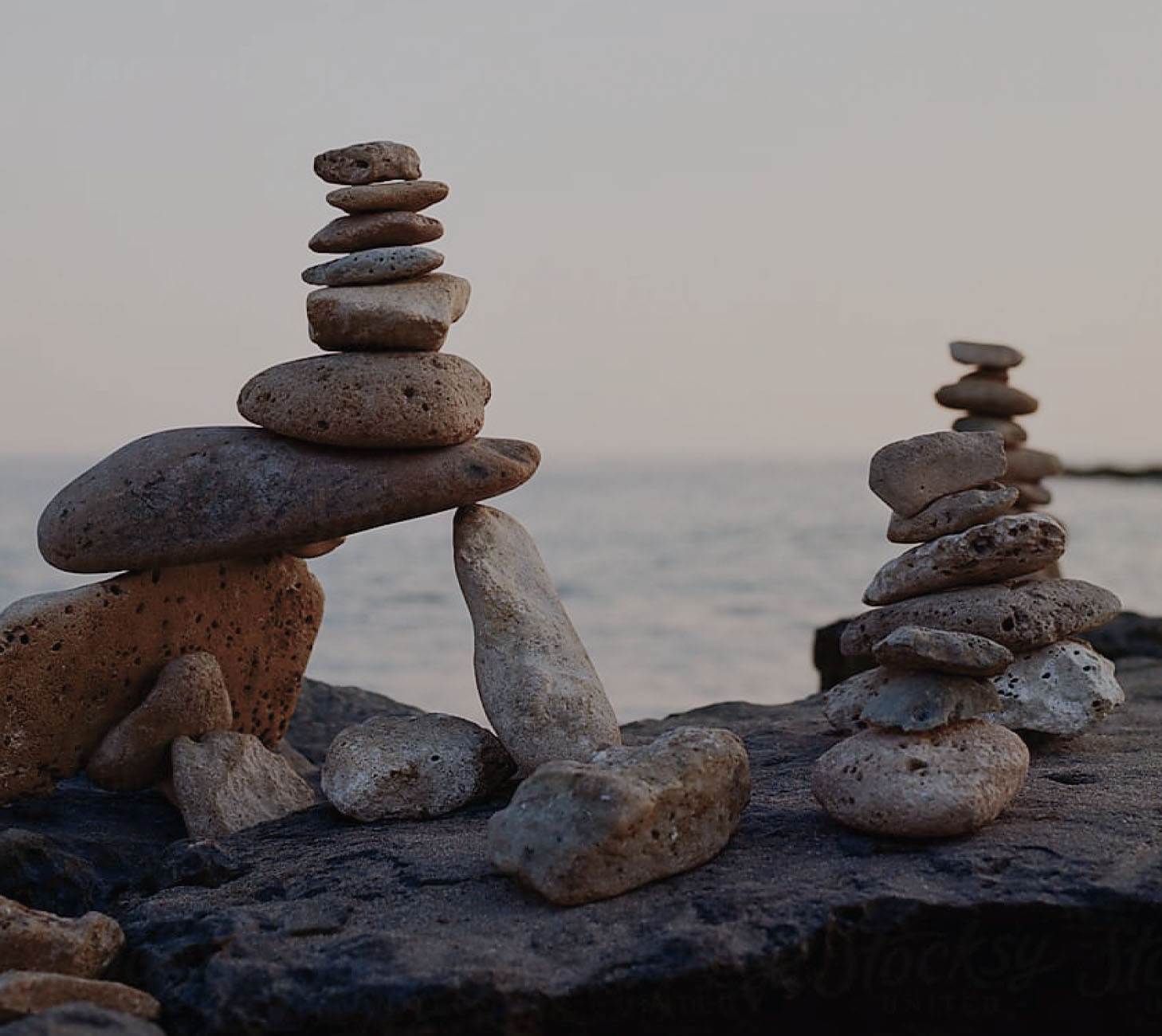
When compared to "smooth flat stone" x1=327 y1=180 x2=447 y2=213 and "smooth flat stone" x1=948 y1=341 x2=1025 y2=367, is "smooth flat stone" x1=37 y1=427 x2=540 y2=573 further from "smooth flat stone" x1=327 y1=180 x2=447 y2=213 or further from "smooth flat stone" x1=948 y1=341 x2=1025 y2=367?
"smooth flat stone" x1=948 y1=341 x2=1025 y2=367

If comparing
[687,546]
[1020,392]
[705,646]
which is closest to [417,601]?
[705,646]

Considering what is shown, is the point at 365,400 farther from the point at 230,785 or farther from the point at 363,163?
the point at 230,785

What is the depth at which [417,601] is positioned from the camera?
1888 cm

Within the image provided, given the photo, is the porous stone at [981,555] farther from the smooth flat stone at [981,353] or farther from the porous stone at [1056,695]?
the smooth flat stone at [981,353]

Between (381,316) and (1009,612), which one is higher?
(381,316)

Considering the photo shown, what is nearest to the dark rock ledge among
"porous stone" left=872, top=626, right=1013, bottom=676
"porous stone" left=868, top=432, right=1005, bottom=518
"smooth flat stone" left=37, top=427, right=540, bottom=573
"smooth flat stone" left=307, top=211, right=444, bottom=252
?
"porous stone" left=872, top=626, right=1013, bottom=676

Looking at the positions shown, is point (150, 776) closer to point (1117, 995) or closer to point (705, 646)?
point (1117, 995)

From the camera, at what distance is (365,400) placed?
5.29 m

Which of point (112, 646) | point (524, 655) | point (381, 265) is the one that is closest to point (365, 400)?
point (381, 265)

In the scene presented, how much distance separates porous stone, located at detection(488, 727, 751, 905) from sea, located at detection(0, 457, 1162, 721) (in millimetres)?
7076

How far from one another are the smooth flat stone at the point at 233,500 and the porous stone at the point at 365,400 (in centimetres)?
11

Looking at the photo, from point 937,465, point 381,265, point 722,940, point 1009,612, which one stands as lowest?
point 722,940

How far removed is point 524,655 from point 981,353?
3850 millimetres

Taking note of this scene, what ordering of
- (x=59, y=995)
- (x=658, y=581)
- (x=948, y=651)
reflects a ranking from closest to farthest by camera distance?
1. (x=59, y=995)
2. (x=948, y=651)
3. (x=658, y=581)
